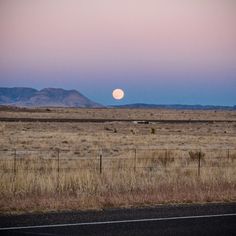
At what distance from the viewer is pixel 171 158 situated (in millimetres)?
28938

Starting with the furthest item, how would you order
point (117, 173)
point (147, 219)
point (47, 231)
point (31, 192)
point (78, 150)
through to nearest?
point (78, 150)
point (117, 173)
point (31, 192)
point (147, 219)
point (47, 231)

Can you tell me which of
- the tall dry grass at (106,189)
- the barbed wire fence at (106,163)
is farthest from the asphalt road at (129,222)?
the barbed wire fence at (106,163)

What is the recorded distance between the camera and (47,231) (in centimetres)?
978

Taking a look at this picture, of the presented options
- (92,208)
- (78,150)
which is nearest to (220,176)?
(92,208)

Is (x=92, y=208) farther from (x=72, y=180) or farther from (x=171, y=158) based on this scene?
(x=171, y=158)

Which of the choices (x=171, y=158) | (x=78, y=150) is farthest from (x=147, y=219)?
(x=78, y=150)

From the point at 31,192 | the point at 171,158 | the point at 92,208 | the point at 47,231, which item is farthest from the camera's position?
the point at 171,158

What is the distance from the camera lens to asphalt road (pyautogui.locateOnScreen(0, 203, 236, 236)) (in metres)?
9.92

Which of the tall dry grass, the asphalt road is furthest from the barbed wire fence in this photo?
the asphalt road

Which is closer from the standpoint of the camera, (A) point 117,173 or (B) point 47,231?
(B) point 47,231

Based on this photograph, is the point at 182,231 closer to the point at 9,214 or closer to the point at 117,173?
the point at 9,214

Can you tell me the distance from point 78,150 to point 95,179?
17.7 meters

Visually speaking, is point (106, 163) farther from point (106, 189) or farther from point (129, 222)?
point (129, 222)

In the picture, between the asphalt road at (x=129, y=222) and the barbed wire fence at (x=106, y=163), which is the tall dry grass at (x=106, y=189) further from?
the asphalt road at (x=129, y=222)
